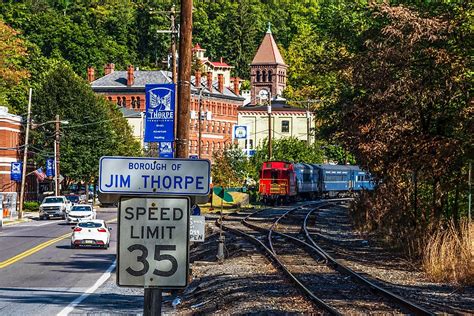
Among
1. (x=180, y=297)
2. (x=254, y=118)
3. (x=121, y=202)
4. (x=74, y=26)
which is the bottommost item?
(x=180, y=297)

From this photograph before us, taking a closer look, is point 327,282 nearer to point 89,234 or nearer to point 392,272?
point 392,272

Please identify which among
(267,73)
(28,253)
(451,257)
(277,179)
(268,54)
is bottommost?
(28,253)

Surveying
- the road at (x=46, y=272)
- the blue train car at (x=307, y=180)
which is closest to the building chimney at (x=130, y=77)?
the blue train car at (x=307, y=180)

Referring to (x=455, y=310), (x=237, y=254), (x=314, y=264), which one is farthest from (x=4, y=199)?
(x=455, y=310)

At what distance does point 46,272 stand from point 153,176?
2353cm

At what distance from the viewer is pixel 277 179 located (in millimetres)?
77438

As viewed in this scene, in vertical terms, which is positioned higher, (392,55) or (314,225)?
(392,55)

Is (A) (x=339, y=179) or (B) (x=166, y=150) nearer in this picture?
(B) (x=166, y=150)

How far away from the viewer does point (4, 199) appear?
7800 cm

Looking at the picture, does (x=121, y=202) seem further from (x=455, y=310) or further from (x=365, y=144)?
(x=365, y=144)

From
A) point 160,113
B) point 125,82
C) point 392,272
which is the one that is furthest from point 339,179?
point 392,272

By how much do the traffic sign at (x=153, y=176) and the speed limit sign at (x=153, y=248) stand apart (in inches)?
13.0

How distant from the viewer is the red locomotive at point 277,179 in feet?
253

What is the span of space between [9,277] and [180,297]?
7.83 metres
